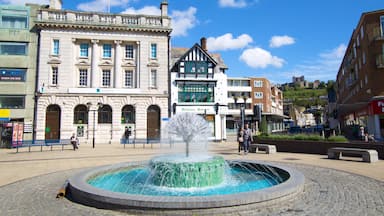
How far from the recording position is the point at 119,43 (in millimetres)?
34281

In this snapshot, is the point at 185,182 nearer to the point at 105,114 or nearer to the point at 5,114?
the point at 105,114

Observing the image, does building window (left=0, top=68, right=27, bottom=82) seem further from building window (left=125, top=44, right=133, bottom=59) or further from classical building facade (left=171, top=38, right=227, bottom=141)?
classical building facade (left=171, top=38, right=227, bottom=141)

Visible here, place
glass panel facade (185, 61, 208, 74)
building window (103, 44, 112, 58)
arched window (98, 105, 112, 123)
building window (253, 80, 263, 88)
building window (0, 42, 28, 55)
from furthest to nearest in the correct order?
building window (253, 80, 263, 88) < glass panel facade (185, 61, 208, 74) < building window (103, 44, 112, 58) < arched window (98, 105, 112, 123) < building window (0, 42, 28, 55)

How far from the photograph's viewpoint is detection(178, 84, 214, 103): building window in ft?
119

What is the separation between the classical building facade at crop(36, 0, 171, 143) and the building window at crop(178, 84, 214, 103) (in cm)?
244

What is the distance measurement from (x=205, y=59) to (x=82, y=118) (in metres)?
18.6

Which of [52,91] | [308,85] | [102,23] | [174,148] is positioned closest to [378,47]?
[174,148]

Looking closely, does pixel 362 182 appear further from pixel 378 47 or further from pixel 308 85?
pixel 308 85

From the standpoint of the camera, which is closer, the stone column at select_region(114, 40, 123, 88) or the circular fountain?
the circular fountain

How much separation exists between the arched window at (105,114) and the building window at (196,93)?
373 inches

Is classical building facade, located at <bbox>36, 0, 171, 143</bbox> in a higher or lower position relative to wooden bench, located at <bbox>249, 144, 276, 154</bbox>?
higher

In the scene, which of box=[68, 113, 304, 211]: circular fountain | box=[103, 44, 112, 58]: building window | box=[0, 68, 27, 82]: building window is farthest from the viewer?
box=[103, 44, 112, 58]: building window

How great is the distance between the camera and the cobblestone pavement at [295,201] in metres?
5.72

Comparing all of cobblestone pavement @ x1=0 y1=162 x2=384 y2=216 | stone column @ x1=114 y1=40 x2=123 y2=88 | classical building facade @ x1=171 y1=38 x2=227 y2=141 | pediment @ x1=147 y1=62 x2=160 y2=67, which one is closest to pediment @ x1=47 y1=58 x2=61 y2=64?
stone column @ x1=114 y1=40 x2=123 y2=88
